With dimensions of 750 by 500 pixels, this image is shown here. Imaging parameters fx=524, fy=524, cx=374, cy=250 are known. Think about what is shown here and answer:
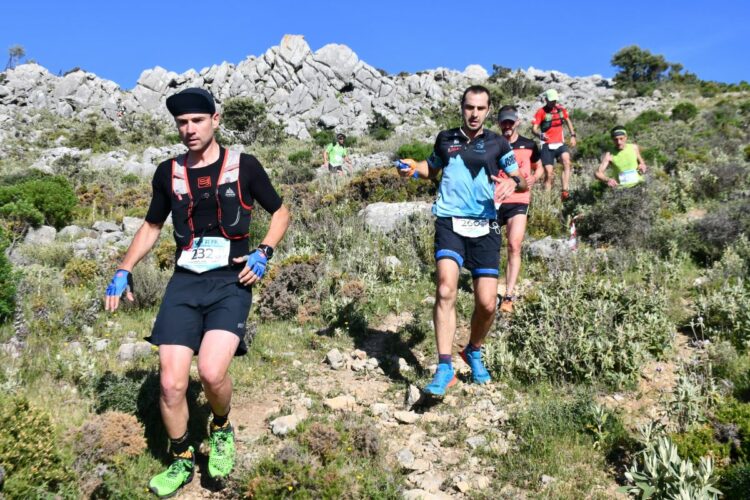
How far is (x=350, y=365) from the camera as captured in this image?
4730 mm

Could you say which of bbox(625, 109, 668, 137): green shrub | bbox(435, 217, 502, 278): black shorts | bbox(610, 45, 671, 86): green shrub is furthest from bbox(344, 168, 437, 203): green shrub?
bbox(610, 45, 671, 86): green shrub

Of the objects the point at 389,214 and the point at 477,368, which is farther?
the point at 389,214

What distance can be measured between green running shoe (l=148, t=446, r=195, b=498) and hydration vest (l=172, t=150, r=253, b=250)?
49.4 inches

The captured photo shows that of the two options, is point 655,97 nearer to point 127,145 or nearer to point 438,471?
point 127,145

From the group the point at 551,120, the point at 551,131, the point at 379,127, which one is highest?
the point at 379,127

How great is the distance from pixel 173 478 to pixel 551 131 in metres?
8.55

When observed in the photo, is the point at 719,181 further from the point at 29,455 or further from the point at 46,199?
the point at 46,199

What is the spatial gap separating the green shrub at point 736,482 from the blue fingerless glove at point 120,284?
3423 millimetres

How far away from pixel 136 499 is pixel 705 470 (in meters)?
2.93

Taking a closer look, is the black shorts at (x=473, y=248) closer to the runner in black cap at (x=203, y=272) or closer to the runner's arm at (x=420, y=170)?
the runner's arm at (x=420, y=170)

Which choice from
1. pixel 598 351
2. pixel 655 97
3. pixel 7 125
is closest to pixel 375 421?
pixel 598 351

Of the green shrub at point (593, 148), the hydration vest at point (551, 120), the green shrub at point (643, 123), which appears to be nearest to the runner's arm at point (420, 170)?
the hydration vest at point (551, 120)

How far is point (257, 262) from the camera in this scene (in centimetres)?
309

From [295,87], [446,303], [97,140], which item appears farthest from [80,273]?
[295,87]
